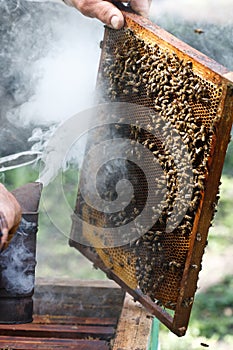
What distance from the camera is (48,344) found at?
3863 millimetres

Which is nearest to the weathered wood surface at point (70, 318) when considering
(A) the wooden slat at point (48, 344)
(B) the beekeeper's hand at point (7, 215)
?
(A) the wooden slat at point (48, 344)

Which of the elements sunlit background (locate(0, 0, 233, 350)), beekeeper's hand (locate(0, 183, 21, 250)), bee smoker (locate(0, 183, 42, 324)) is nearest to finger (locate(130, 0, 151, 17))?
sunlit background (locate(0, 0, 233, 350))

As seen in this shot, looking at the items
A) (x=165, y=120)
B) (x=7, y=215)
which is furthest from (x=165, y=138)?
(x=7, y=215)

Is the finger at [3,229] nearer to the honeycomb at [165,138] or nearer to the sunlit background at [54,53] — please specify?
the honeycomb at [165,138]

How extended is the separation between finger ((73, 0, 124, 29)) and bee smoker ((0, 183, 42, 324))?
3.50 ft

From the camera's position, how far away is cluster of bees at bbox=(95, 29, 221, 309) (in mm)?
3441

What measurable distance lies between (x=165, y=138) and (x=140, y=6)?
956mm

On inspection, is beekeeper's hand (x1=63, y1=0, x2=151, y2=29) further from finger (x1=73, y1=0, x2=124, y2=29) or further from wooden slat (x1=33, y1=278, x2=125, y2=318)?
wooden slat (x1=33, y1=278, x2=125, y2=318)

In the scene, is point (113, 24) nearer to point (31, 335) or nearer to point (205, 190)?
point (205, 190)

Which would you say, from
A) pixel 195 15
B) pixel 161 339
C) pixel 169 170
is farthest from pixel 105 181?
pixel 161 339

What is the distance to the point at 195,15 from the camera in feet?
15.9

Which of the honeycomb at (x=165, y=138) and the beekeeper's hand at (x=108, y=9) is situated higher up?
the beekeeper's hand at (x=108, y=9)

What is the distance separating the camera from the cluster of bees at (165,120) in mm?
3441

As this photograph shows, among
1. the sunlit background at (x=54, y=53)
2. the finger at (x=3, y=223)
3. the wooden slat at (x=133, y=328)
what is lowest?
the wooden slat at (x=133, y=328)
